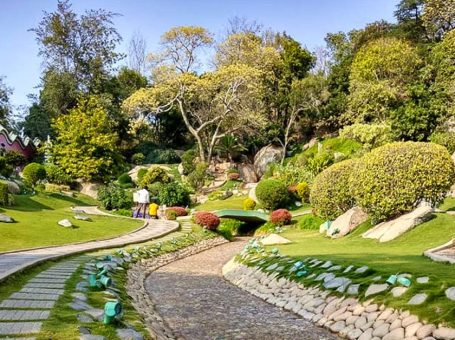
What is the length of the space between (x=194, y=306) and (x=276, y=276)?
2.21 meters

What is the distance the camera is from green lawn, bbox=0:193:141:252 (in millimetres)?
14711

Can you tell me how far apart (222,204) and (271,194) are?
488 cm

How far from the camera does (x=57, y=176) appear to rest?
36125 mm

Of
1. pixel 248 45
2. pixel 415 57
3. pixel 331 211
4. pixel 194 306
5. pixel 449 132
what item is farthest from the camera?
pixel 248 45

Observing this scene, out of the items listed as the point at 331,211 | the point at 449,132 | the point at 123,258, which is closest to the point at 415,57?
the point at 449,132

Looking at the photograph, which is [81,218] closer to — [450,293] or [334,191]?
[334,191]

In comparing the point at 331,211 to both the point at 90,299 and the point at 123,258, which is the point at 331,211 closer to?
the point at 123,258

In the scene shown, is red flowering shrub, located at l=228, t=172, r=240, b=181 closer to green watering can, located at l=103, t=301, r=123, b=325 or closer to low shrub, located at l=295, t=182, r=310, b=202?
low shrub, located at l=295, t=182, r=310, b=202

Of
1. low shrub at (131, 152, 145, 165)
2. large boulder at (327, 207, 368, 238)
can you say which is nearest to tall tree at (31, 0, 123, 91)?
low shrub at (131, 152, 145, 165)

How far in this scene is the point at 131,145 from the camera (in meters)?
49.6

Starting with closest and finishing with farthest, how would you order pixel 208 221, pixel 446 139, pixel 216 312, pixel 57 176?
pixel 216 312
pixel 208 221
pixel 446 139
pixel 57 176

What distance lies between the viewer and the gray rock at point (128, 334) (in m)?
5.26

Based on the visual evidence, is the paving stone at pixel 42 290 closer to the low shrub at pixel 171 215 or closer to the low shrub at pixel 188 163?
the low shrub at pixel 171 215

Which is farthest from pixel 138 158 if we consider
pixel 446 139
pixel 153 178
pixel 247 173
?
pixel 446 139
